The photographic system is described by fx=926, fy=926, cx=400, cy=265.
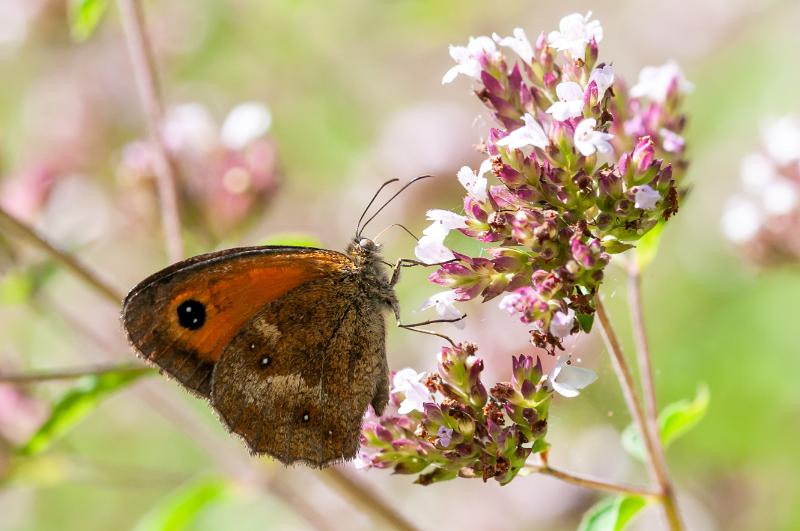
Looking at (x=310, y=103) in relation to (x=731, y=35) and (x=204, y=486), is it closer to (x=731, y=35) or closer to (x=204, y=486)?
(x=731, y=35)

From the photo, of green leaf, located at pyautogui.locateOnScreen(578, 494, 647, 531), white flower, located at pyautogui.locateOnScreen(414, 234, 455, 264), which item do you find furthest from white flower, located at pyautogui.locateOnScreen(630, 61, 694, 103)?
green leaf, located at pyautogui.locateOnScreen(578, 494, 647, 531)

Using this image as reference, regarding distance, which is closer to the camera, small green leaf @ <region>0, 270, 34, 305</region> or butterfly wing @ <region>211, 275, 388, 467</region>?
butterfly wing @ <region>211, 275, 388, 467</region>

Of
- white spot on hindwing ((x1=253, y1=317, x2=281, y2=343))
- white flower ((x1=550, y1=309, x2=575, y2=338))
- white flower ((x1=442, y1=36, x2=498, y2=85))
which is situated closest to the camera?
white flower ((x1=550, y1=309, x2=575, y2=338))

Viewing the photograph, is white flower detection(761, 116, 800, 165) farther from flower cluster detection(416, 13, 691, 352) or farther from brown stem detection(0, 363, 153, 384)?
brown stem detection(0, 363, 153, 384)

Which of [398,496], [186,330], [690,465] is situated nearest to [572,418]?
[690,465]

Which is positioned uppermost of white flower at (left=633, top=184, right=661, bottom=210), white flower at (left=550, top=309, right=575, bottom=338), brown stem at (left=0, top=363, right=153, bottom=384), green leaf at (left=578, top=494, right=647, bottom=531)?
white flower at (left=633, top=184, right=661, bottom=210)
